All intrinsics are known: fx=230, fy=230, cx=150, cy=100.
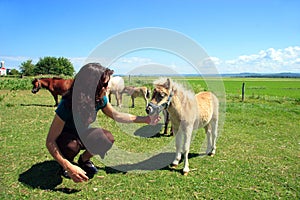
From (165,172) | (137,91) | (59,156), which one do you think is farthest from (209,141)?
(137,91)

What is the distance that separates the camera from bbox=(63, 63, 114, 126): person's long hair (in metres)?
3.54

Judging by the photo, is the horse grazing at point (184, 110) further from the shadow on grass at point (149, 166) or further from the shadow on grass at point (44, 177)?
the shadow on grass at point (44, 177)

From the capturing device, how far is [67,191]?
154 inches

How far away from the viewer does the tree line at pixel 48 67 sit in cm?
8519

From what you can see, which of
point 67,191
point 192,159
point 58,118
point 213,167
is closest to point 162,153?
point 192,159

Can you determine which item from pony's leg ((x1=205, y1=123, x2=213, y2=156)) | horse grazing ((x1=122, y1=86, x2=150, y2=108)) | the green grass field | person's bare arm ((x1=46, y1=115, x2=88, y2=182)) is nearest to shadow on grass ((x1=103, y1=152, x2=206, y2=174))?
the green grass field

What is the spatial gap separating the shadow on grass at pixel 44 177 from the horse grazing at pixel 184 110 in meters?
2.12

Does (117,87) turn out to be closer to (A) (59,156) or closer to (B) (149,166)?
(B) (149,166)

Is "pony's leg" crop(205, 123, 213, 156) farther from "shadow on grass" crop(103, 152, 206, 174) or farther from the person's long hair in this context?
the person's long hair

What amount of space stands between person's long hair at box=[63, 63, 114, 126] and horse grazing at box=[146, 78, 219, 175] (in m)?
0.95

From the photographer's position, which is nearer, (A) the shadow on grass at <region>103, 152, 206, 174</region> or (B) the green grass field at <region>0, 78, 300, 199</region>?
(B) the green grass field at <region>0, 78, 300, 199</region>

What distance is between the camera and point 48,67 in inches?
3391

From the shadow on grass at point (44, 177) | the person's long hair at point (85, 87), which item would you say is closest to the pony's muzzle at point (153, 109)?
the person's long hair at point (85, 87)

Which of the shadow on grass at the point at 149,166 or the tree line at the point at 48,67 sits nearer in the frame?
the shadow on grass at the point at 149,166
